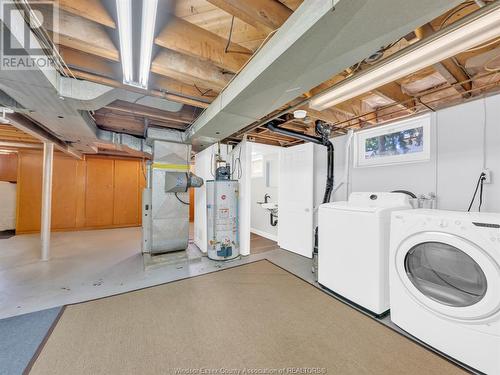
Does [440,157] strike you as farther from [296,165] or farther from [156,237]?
[156,237]

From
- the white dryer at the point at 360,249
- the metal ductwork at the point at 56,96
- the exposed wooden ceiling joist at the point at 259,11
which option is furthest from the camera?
the white dryer at the point at 360,249

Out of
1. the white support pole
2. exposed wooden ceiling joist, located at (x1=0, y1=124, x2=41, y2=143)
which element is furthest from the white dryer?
exposed wooden ceiling joist, located at (x1=0, y1=124, x2=41, y2=143)

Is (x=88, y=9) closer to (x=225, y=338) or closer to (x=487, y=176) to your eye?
(x=225, y=338)

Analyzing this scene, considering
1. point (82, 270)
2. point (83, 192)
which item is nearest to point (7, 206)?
point (83, 192)

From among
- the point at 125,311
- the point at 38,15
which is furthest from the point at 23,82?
the point at 125,311

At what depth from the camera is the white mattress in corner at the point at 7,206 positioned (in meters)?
5.12

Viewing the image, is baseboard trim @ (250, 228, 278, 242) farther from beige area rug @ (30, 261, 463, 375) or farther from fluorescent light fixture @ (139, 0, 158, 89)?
fluorescent light fixture @ (139, 0, 158, 89)

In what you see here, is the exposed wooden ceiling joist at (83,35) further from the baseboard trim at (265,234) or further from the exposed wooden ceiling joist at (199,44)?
the baseboard trim at (265,234)

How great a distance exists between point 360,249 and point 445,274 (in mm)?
643

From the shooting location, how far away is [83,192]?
18.5 feet

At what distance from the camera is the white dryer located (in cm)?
196

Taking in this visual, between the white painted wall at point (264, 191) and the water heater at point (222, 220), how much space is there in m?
1.63

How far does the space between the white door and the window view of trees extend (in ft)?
3.28

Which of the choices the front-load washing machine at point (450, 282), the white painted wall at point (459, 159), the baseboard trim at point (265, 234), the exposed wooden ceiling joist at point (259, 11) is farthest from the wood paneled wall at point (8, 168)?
the white painted wall at point (459, 159)
